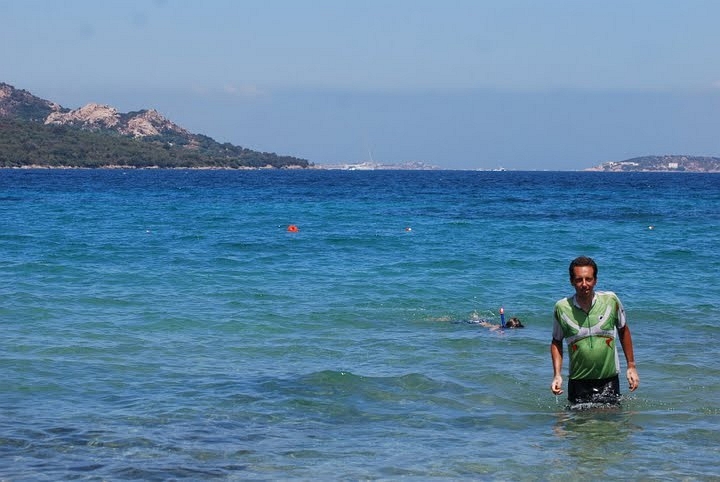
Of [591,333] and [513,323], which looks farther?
[513,323]

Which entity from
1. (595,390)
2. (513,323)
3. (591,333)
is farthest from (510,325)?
(591,333)

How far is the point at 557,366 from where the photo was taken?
8.63 metres

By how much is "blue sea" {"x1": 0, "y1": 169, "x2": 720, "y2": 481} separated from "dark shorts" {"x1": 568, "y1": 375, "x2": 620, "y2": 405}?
245mm

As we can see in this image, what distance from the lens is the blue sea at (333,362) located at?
8.54 meters

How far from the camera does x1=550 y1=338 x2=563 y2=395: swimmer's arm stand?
8.48 meters

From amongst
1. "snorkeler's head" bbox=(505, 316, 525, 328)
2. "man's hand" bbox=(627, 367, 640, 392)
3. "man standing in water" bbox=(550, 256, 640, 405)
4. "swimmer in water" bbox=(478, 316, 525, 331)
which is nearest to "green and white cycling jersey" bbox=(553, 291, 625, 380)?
"man standing in water" bbox=(550, 256, 640, 405)

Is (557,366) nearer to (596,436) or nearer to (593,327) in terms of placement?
(593,327)

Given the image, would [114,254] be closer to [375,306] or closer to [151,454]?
[375,306]

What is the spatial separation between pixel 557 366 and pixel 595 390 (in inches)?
28.0

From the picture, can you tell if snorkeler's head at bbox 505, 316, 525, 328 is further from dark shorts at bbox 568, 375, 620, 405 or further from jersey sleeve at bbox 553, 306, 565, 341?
jersey sleeve at bbox 553, 306, 565, 341

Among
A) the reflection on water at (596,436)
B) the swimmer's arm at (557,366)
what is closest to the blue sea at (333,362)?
the reflection on water at (596,436)

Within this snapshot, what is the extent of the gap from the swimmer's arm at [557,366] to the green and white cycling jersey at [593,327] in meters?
0.08

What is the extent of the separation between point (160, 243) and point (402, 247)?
7.37 m

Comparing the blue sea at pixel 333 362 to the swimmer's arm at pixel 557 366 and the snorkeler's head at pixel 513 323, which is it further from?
the swimmer's arm at pixel 557 366
